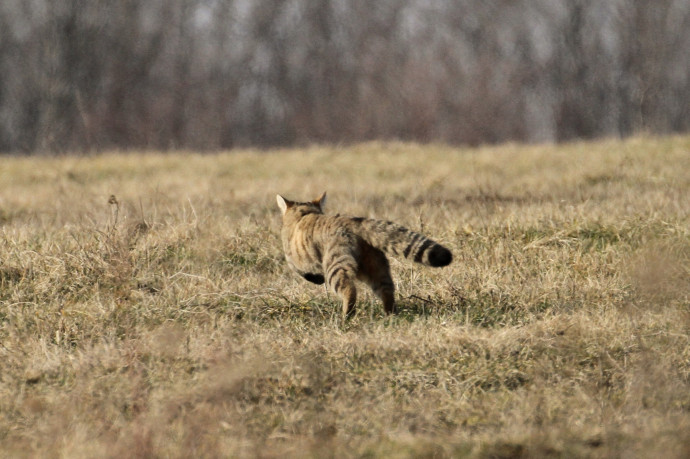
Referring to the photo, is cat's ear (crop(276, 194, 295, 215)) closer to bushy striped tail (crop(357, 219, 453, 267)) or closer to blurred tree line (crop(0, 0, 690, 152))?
bushy striped tail (crop(357, 219, 453, 267))

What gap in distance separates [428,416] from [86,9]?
91.9 feet

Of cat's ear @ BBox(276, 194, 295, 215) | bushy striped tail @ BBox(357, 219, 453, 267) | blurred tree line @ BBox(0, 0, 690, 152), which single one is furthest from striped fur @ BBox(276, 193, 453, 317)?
blurred tree line @ BBox(0, 0, 690, 152)

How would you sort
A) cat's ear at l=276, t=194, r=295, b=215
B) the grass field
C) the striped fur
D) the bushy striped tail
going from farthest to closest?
cat's ear at l=276, t=194, r=295, b=215 < the striped fur < the bushy striped tail < the grass field

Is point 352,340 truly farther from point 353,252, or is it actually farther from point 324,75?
point 324,75

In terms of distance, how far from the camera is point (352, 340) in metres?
5.09

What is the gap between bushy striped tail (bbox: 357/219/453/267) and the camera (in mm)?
5098

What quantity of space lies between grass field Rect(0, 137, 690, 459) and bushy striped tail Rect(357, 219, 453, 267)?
51 cm

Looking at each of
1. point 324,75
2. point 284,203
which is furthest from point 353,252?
point 324,75

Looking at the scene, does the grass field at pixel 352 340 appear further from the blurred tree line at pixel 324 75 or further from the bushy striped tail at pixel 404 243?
the blurred tree line at pixel 324 75

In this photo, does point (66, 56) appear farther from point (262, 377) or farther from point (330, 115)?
point (262, 377)

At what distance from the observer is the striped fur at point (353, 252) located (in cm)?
526

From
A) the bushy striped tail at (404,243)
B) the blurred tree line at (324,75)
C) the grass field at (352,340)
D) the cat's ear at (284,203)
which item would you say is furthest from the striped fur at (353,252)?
the blurred tree line at (324,75)

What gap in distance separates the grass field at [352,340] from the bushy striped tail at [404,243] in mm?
511

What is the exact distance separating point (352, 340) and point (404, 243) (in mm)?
739
